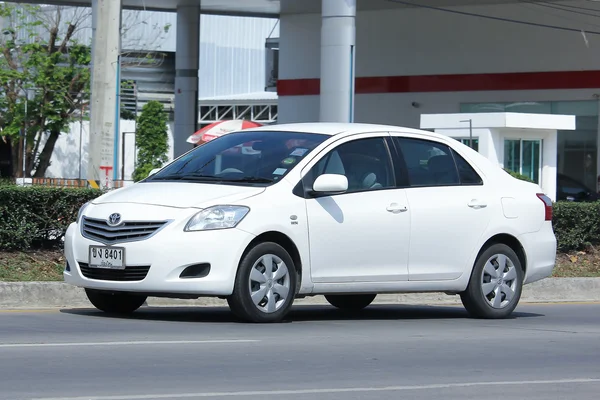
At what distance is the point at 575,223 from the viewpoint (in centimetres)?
1598

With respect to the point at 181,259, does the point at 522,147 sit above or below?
above

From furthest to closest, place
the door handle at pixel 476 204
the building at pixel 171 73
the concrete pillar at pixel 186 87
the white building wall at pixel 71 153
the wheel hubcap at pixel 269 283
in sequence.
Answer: the white building wall at pixel 71 153
the building at pixel 171 73
the concrete pillar at pixel 186 87
the door handle at pixel 476 204
the wheel hubcap at pixel 269 283

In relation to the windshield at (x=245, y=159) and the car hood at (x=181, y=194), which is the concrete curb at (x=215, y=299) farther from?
the car hood at (x=181, y=194)

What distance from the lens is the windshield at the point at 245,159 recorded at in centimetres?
998

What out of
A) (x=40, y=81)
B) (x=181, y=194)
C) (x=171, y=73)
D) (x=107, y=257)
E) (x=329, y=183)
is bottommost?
(x=107, y=257)

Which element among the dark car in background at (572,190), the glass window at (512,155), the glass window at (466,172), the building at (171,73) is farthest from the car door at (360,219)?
the building at (171,73)

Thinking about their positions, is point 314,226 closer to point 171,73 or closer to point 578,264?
point 578,264

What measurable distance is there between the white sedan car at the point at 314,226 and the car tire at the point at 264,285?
11 millimetres

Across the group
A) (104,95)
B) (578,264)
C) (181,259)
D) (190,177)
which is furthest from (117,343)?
(578,264)

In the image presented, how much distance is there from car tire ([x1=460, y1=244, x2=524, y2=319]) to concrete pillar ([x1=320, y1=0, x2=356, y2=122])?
12.1 m

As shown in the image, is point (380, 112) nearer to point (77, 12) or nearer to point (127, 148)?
point (77, 12)

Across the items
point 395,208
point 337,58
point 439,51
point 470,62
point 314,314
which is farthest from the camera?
point 439,51

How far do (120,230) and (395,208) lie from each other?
2.51m

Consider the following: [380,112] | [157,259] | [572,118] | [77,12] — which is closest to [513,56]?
[380,112]
